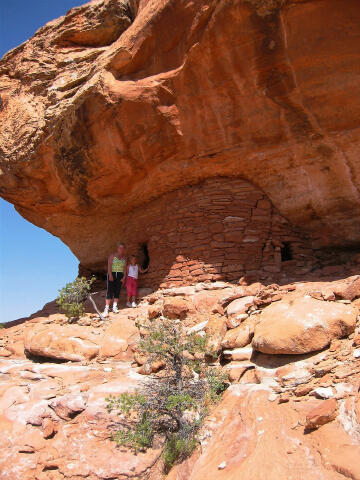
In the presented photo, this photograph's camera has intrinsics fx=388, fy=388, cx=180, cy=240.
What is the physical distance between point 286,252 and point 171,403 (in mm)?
3613

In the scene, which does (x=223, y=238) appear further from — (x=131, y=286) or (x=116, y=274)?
(x=116, y=274)

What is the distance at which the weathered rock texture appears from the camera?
4797mm

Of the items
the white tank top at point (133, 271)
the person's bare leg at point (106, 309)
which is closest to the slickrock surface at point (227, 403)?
the person's bare leg at point (106, 309)

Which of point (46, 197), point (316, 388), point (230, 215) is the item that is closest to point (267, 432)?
point (316, 388)

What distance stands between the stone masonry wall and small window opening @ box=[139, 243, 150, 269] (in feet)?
1.94

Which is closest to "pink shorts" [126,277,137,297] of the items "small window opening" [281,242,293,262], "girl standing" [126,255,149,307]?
"girl standing" [126,255,149,307]

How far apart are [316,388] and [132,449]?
57.5 inches

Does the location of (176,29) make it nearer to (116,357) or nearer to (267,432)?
(116,357)

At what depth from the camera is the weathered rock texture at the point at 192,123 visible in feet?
15.7

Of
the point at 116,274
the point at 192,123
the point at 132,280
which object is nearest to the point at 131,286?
the point at 132,280

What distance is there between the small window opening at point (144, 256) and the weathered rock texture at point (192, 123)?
9.5 inches

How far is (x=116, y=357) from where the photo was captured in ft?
15.2

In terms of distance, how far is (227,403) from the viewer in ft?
9.80

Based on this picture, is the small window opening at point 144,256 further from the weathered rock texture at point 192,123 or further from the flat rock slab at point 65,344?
the flat rock slab at point 65,344
